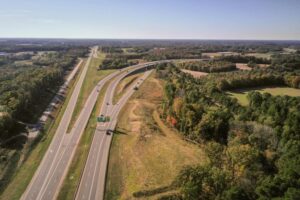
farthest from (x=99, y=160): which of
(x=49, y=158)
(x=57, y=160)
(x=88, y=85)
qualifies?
(x=88, y=85)

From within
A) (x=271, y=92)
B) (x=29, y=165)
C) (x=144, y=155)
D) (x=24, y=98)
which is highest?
(x=24, y=98)

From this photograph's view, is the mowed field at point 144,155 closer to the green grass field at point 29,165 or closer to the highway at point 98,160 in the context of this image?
the highway at point 98,160

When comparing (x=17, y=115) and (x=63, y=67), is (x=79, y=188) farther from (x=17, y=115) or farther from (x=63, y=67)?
(x=63, y=67)

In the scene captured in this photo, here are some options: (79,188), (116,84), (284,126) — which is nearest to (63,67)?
(116,84)

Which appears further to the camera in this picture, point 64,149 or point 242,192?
point 64,149

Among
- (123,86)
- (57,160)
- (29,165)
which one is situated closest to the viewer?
(29,165)

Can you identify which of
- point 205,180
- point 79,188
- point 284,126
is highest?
point 284,126

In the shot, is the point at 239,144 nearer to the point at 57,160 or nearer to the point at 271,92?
the point at 57,160
